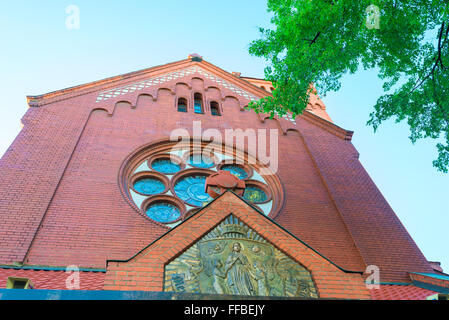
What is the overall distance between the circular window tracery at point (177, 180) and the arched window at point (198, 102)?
210 cm

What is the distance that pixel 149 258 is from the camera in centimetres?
454

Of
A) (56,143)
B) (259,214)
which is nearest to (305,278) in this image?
(259,214)

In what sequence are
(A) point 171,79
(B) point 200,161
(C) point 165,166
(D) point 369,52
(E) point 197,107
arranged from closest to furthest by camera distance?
(D) point 369,52 → (C) point 165,166 → (B) point 200,161 → (E) point 197,107 → (A) point 171,79

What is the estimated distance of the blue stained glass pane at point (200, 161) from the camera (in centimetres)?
1032

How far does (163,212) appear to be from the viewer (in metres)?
8.61

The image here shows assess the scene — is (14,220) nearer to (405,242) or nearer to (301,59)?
(301,59)

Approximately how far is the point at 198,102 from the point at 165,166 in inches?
147

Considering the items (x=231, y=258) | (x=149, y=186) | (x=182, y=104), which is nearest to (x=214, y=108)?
(x=182, y=104)

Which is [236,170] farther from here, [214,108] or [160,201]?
[214,108]

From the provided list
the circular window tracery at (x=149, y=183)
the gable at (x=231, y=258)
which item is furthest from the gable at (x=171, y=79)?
the gable at (x=231, y=258)

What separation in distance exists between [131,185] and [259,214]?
4506mm

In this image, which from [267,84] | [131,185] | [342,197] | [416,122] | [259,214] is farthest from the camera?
[267,84]

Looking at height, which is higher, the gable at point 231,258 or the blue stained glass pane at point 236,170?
the blue stained glass pane at point 236,170

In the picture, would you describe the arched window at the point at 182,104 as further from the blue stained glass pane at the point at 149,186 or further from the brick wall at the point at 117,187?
the blue stained glass pane at the point at 149,186
